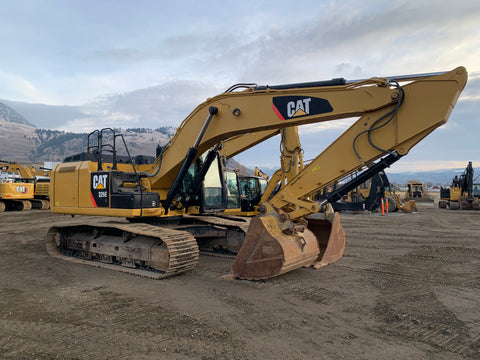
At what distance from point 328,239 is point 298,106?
2668 mm

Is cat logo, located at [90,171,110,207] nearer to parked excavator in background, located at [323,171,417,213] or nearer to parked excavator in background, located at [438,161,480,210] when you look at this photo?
parked excavator in background, located at [323,171,417,213]

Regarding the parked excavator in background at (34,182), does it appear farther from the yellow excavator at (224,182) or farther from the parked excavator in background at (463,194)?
the parked excavator in background at (463,194)

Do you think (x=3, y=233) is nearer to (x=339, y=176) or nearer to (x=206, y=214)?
(x=206, y=214)

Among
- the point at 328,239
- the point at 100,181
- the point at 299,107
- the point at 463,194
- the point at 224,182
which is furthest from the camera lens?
the point at 463,194


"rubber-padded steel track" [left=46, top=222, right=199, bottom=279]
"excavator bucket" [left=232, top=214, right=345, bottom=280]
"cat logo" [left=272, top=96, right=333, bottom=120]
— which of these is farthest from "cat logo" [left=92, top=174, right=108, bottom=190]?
"cat logo" [left=272, top=96, right=333, bottom=120]

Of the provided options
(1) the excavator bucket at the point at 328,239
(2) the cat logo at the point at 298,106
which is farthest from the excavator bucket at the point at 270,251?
(2) the cat logo at the point at 298,106

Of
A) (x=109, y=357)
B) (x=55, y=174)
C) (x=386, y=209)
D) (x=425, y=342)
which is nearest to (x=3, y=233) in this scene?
(x=55, y=174)

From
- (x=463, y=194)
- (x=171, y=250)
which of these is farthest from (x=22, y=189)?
(x=463, y=194)

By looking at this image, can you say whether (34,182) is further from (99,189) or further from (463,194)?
(463,194)

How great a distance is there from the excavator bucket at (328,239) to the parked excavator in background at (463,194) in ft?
80.2

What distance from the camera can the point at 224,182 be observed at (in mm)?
8727

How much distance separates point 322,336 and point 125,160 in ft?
19.6

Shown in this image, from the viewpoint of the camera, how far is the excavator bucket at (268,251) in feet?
19.1

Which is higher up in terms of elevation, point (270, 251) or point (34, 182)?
point (34, 182)
